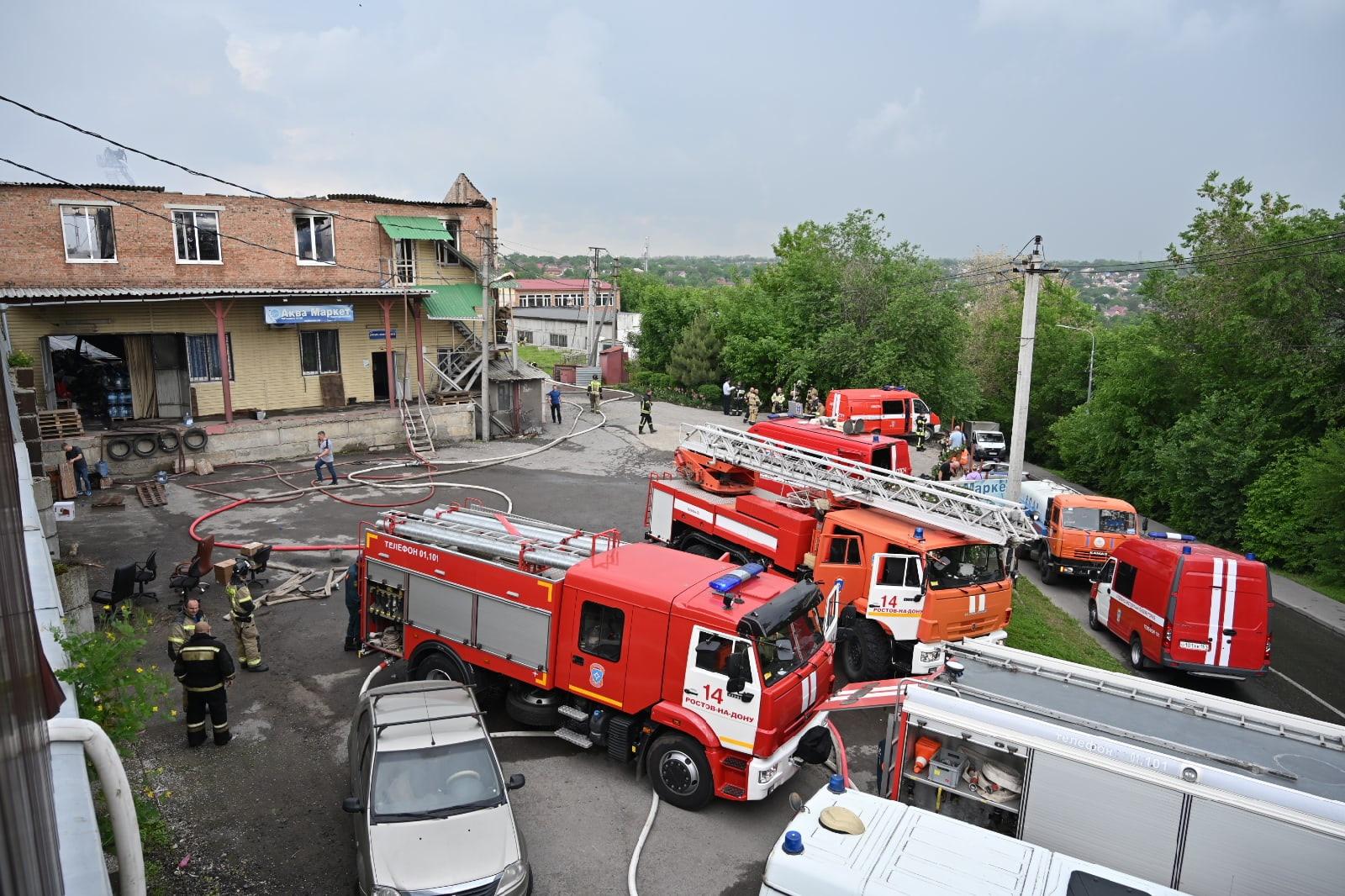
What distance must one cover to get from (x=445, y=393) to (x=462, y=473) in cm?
590

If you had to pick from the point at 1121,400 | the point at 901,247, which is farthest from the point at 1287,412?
the point at 901,247

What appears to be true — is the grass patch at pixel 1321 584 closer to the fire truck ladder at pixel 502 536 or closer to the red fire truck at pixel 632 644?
the red fire truck at pixel 632 644

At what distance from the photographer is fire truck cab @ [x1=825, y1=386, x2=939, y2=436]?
91.3 feet

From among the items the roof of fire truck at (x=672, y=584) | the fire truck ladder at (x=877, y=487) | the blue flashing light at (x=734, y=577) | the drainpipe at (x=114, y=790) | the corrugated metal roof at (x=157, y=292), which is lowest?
the roof of fire truck at (x=672, y=584)

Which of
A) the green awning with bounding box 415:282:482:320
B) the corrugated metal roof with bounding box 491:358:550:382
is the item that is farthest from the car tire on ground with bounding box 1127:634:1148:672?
the green awning with bounding box 415:282:482:320

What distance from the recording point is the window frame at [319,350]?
28.1 metres

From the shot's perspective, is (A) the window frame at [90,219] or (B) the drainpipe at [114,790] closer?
(B) the drainpipe at [114,790]

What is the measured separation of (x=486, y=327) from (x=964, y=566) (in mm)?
19508

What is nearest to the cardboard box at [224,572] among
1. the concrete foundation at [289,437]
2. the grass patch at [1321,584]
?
the concrete foundation at [289,437]

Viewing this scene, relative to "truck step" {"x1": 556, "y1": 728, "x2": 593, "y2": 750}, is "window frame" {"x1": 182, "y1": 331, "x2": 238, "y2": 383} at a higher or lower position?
higher

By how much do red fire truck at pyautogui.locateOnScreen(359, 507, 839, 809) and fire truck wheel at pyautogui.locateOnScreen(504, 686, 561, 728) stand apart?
17 mm

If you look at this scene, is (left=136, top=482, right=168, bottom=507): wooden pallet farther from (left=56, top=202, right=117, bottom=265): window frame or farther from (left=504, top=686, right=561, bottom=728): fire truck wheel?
(left=504, top=686, right=561, bottom=728): fire truck wheel

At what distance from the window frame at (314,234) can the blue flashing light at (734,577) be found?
22.8 meters

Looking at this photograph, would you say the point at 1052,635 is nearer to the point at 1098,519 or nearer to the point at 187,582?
the point at 1098,519
